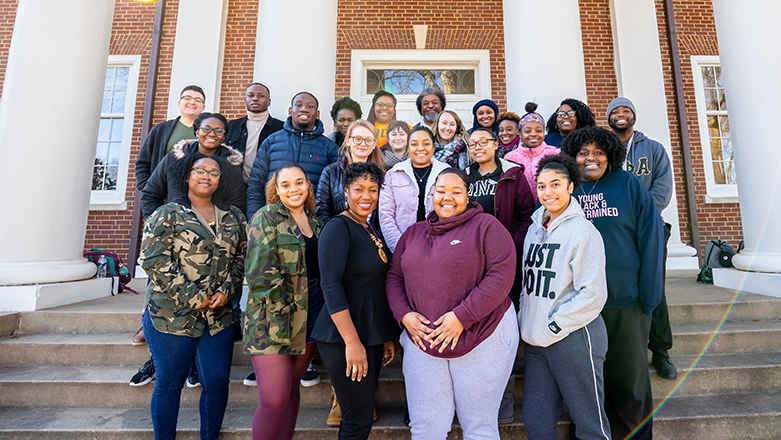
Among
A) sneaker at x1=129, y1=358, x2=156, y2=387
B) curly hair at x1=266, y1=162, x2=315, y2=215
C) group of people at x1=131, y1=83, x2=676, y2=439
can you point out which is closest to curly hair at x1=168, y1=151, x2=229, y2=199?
group of people at x1=131, y1=83, x2=676, y2=439

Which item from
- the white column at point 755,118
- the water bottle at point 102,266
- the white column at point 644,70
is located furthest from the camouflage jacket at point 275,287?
the white column at point 644,70

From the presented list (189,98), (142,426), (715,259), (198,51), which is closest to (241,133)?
(189,98)

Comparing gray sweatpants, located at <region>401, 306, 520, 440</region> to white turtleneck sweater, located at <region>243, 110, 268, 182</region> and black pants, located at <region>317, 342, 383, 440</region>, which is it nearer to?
black pants, located at <region>317, 342, 383, 440</region>

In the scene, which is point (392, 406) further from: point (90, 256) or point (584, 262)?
point (90, 256)

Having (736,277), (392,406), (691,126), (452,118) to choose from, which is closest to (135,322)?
(392,406)

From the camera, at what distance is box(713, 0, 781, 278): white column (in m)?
3.92

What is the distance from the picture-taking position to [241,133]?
11.9 feet

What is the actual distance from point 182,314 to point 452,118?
233 centimetres

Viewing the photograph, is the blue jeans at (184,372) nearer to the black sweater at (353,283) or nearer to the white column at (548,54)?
the black sweater at (353,283)

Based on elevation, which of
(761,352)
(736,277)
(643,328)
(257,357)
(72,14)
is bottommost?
(761,352)

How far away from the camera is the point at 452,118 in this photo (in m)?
3.09

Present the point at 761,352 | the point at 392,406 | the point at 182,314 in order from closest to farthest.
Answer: the point at 182,314, the point at 392,406, the point at 761,352

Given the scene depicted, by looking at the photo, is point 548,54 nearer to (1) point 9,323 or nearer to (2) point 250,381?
(2) point 250,381

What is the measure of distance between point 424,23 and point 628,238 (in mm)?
6418
